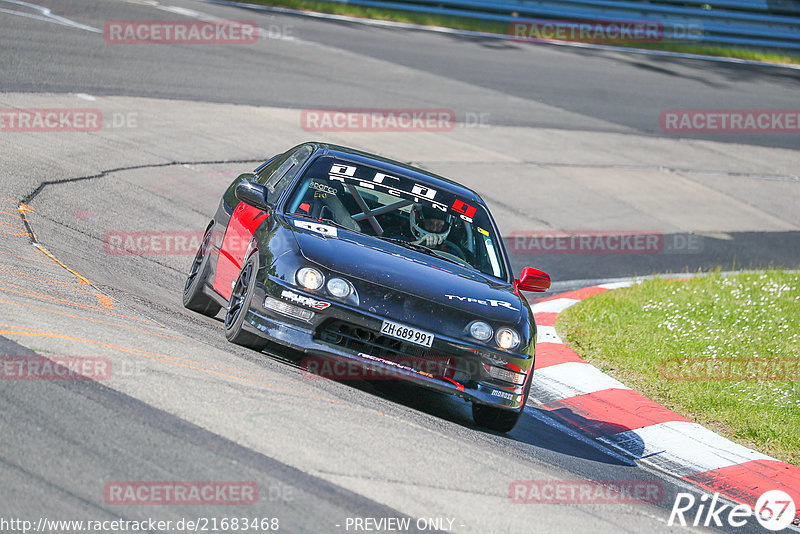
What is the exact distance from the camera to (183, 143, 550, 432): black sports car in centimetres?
598

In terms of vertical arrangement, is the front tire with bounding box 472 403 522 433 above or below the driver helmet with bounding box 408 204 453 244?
below

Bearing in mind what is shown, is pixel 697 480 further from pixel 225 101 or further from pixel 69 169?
pixel 225 101

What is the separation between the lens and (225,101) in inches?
626
